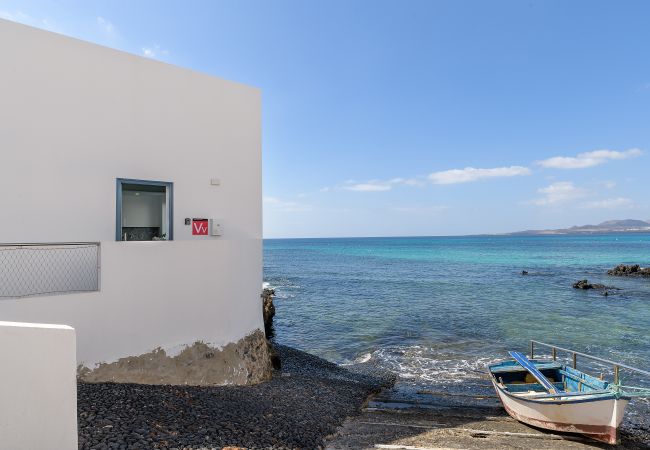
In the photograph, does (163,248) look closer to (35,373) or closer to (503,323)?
(35,373)

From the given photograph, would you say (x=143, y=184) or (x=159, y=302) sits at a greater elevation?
(x=143, y=184)

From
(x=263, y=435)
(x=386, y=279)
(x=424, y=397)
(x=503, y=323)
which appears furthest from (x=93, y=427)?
(x=386, y=279)

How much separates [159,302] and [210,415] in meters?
2.75

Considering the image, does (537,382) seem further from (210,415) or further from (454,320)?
(454,320)

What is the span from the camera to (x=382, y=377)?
13148mm

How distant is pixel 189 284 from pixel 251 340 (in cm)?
243

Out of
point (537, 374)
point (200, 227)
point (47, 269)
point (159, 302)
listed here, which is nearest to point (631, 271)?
point (537, 374)

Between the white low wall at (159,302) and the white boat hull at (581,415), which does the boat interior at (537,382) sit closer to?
the white boat hull at (581,415)

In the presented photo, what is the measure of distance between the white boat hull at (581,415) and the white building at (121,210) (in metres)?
7.16

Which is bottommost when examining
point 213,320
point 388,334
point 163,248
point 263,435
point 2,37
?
point 388,334

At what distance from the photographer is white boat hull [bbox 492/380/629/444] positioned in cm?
802

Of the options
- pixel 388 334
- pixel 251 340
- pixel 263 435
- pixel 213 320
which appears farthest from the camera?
pixel 388 334

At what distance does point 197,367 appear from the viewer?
852 centimetres

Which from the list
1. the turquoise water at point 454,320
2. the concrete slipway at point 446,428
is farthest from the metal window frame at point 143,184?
the turquoise water at point 454,320
